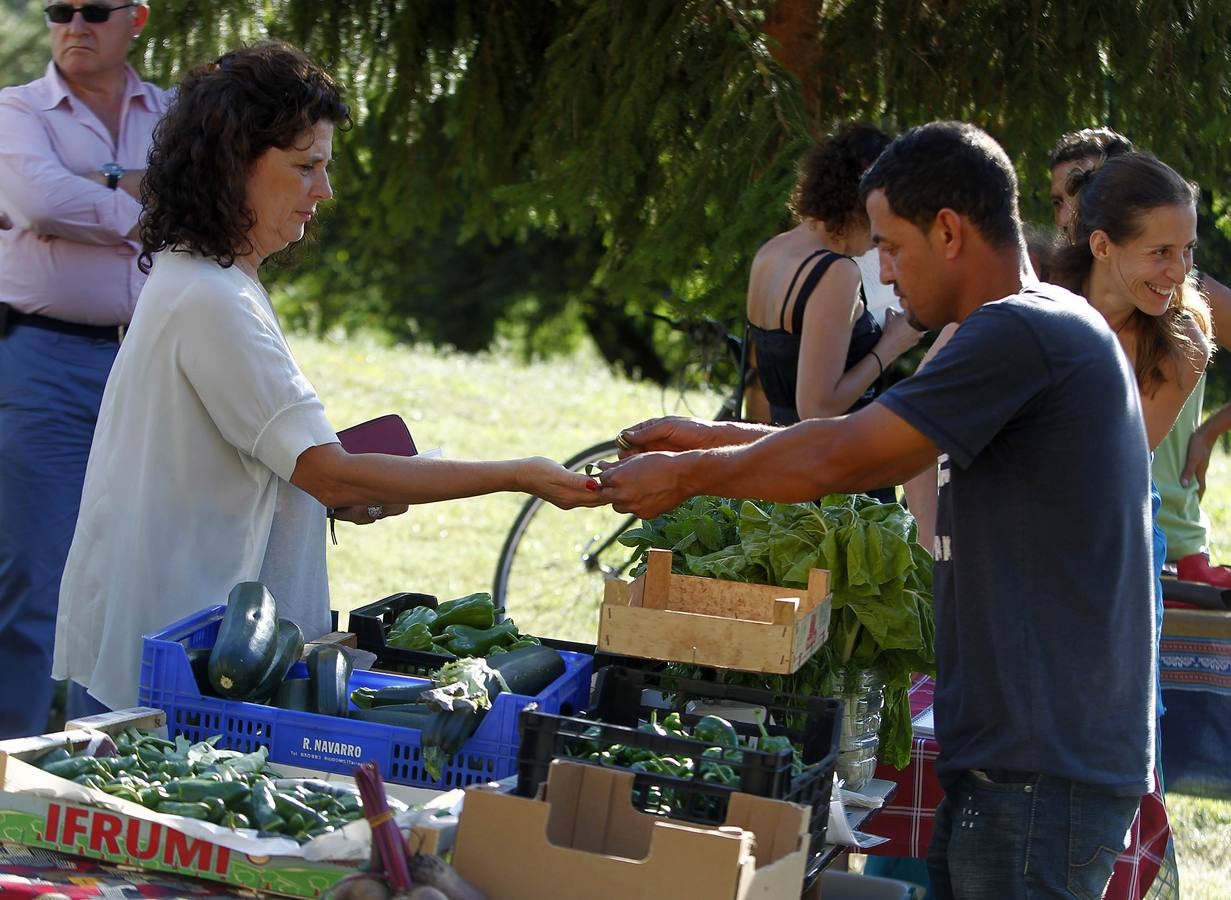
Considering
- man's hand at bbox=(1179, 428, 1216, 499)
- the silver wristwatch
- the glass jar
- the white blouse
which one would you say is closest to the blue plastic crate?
the white blouse

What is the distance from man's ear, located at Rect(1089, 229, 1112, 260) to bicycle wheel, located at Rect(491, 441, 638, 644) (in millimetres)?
3081

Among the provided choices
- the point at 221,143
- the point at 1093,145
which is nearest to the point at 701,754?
the point at 221,143

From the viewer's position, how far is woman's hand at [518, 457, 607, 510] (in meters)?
3.04

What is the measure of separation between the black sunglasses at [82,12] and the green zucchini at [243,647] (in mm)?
2659

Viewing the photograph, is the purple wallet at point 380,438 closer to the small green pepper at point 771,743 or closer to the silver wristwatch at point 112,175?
the small green pepper at point 771,743

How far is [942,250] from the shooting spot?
2.44 meters

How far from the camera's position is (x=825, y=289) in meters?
4.52

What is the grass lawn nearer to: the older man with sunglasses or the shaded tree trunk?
the shaded tree trunk

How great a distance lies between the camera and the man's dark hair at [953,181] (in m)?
2.40

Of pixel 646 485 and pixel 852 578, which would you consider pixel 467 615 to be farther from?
pixel 852 578

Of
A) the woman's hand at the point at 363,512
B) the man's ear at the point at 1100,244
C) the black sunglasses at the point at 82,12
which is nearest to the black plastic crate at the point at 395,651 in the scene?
the woman's hand at the point at 363,512

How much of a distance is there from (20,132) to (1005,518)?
3.50 metres

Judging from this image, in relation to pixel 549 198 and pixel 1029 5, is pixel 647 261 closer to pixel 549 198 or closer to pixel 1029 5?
pixel 549 198

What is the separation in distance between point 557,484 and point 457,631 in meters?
0.41
